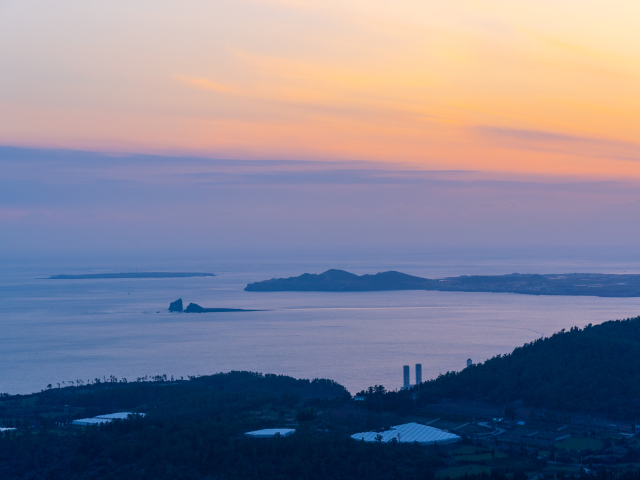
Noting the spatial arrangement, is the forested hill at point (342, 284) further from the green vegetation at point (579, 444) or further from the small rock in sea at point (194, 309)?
the green vegetation at point (579, 444)

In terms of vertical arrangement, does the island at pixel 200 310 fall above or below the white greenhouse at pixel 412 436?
above

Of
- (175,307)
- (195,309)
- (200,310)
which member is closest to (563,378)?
(200,310)

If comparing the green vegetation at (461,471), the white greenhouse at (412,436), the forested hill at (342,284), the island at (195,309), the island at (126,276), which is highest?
the island at (126,276)

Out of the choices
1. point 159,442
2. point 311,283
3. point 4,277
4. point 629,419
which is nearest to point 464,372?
point 629,419

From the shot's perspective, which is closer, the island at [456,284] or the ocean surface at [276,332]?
the ocean surface at [276,332]

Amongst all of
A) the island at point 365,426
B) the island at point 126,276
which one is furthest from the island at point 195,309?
the island at point 126,276

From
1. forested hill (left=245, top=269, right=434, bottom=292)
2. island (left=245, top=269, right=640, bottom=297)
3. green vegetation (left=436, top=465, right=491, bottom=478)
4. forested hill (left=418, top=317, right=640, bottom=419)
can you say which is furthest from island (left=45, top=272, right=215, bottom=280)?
green vegetation (left=436, top=465, right=491, bottom=478)
